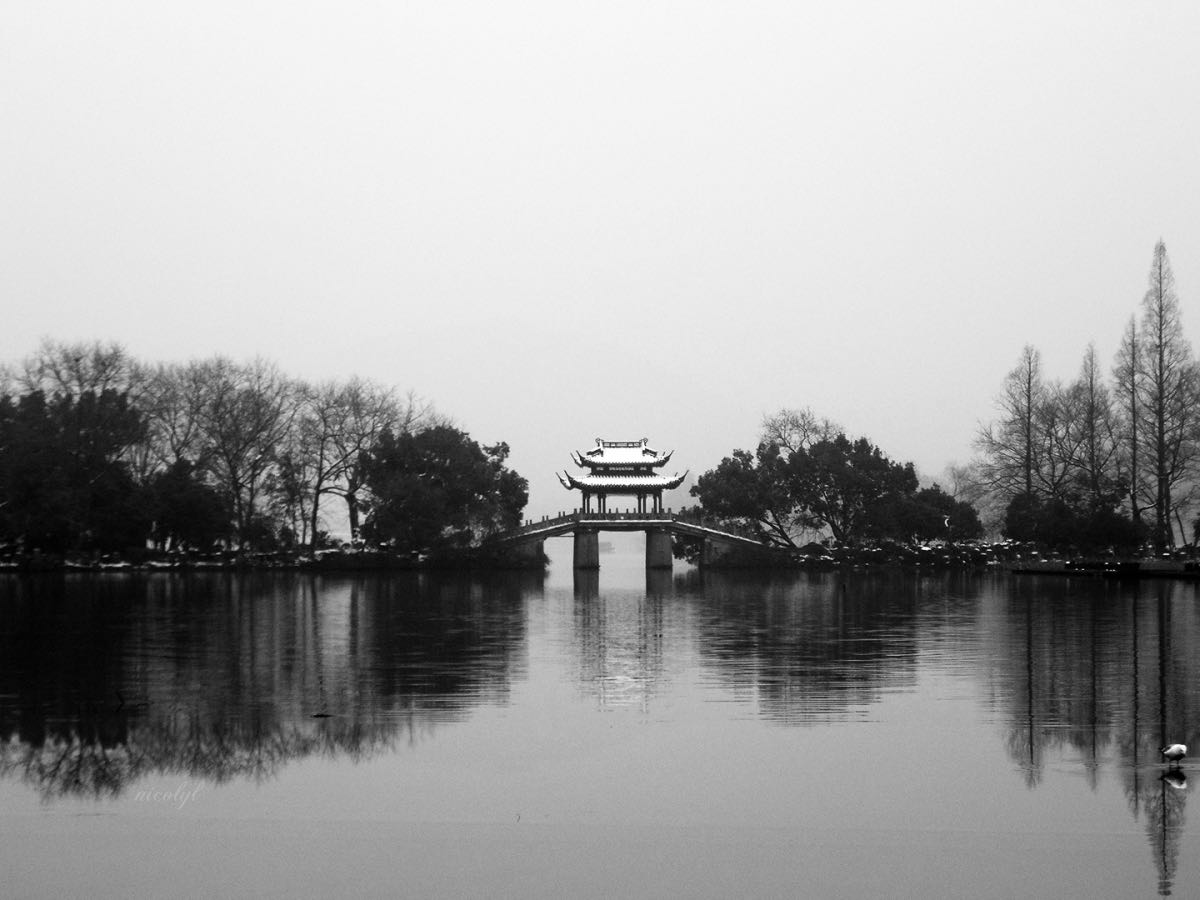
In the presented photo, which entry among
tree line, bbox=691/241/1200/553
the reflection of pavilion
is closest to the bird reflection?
the reflection of pavilion

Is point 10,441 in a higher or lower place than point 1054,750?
higher

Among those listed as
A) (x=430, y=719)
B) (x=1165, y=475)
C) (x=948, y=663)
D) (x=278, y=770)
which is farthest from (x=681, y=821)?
(x=1165, y=475)

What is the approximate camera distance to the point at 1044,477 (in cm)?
6675

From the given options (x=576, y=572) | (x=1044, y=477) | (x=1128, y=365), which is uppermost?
(x=1128, y=365)

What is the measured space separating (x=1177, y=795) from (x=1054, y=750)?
2312mm

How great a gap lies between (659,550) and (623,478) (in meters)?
9.21

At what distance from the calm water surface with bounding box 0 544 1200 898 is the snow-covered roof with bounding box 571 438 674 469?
51128mm

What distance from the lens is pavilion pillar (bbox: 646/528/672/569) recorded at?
72.0 meters

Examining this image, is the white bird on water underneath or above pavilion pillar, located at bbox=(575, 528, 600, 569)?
above

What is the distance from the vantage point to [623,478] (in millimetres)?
80750

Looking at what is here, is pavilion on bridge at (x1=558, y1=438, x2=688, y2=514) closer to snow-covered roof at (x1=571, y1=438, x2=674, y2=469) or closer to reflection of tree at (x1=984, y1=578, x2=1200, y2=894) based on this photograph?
snow-covered roof at (x1=571, y1=438, x2=674, y2=469)

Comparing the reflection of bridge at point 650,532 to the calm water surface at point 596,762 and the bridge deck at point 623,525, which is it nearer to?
the bridge deck at point 623,525

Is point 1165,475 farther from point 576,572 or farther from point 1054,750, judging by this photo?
point 1054,750

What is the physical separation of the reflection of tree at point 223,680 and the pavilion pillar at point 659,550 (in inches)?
1263
